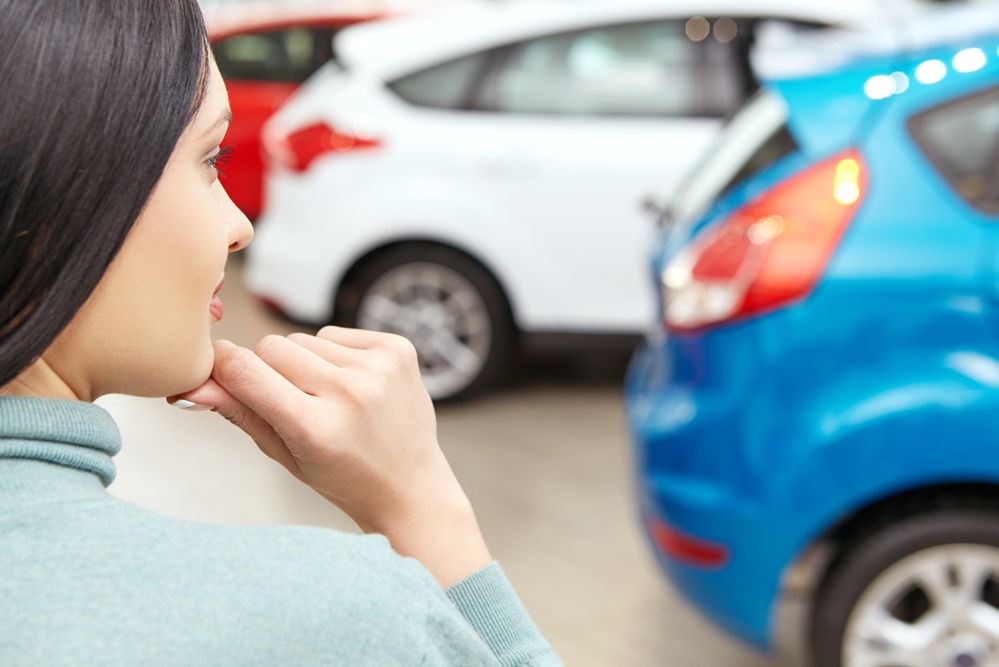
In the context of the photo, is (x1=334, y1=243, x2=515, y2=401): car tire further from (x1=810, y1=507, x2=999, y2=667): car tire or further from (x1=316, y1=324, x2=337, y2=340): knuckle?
(x1=316, y1=324, x2=337, y2=340): knuckle

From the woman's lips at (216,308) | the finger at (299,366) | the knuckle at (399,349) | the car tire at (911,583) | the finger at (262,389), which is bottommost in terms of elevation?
the finger at (262,389)

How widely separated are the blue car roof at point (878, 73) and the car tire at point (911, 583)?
81cm

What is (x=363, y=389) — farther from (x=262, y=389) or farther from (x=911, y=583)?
(x=911, y=583)

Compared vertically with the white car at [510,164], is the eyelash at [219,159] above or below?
below

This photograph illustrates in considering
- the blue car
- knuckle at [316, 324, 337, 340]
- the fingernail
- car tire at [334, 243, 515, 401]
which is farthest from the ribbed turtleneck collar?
car tire at [334, 243, 515, 401]

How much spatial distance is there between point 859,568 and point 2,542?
2.19 m

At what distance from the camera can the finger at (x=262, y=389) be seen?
1008 millimetres

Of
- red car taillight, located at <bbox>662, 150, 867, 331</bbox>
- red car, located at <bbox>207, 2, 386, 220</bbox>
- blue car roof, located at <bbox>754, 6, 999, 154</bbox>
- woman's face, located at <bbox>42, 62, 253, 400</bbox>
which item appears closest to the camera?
woman's face, located at <bbox>42, 62, 253, 400</bbox>

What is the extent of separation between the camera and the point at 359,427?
41.3 inches

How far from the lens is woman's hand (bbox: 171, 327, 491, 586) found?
102 centimetres

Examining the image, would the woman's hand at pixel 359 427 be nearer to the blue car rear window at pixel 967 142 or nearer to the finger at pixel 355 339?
the finger at pixel 355 339

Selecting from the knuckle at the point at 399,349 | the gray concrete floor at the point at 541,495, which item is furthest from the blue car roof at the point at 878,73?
the knuckle at the point at 399,349

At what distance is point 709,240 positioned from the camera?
294cm

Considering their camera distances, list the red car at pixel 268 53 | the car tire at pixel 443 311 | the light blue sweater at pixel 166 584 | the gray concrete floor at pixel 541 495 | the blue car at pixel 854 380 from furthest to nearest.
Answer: the red car at pixel 268 53 < the car tire at pixel 443 311 < the gray concrete floor at pixel 541 495 < the blue car at pixel 854 380 < the light blue sweater at pixel 166 584
